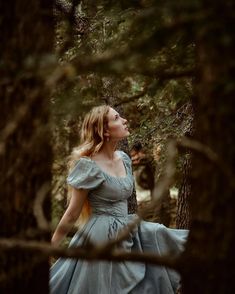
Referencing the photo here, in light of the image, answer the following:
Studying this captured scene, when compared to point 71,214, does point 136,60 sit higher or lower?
higher

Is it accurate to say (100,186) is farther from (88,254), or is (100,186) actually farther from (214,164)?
(88,254)

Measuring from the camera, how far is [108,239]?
17.0ft

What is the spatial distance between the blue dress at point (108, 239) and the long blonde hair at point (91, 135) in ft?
0.29

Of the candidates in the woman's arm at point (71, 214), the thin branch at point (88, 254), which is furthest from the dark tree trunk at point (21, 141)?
the woman's arm at point (71, 214)

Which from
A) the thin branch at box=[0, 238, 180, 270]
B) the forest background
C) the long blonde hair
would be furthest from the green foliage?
the thin branch at box=[0, 238, 180, 270]

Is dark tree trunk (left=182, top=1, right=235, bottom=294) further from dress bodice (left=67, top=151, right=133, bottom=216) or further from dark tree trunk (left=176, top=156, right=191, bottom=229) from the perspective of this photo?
Answer: dark tree trunk (left=176, top=156, right=191, bottom=229)

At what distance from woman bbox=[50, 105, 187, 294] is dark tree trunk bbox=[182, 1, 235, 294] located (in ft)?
7.68

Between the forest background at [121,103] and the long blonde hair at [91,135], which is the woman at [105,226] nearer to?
the long blonde hair at [91,135]

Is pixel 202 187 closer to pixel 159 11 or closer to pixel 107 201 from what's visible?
pixel 159 11

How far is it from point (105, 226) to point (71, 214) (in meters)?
0.33

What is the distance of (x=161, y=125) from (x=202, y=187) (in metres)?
3.61

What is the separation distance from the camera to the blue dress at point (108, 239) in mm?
4988

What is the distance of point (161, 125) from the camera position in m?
6.15

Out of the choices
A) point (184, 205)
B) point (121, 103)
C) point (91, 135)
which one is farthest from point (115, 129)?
point (121, 103)
